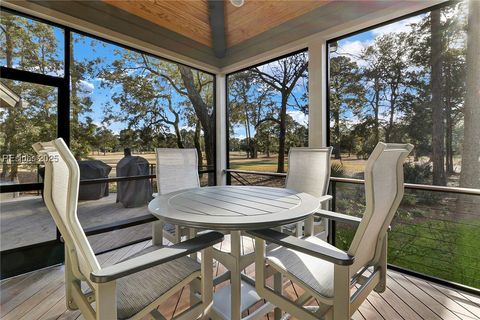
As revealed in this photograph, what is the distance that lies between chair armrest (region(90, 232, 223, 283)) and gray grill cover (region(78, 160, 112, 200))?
2.47 metres

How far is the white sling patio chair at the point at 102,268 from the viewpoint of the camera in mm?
921

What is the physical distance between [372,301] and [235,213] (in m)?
1.60

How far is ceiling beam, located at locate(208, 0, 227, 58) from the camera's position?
11.9 ft

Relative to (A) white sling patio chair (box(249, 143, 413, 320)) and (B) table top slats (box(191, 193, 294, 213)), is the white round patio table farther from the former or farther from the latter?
(A) white sling patio chair (box(249, 143, 413, 320))

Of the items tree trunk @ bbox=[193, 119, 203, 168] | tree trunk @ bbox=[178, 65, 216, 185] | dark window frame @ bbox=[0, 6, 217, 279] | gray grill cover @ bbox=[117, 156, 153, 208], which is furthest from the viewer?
tree trunk @ bbox=[193, 119, 203, 168]

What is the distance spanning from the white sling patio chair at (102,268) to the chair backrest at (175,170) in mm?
1453

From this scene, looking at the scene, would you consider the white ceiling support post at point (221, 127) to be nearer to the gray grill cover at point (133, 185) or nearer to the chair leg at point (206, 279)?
the gray grill cover at point (133, 185)

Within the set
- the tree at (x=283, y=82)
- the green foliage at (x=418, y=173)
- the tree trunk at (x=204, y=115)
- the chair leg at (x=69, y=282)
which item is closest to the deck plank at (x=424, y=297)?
the green foliage at (x=418, y=173)

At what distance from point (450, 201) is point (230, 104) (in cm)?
366

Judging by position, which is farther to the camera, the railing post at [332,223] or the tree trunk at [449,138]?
the railing post at [332,223]

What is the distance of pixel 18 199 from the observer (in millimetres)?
2514

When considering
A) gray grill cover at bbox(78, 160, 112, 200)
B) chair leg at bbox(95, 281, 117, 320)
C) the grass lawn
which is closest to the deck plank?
the grass lawn

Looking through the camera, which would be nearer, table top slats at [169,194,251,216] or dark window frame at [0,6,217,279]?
table top slats at [169,194,251,216]

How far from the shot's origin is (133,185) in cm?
349
